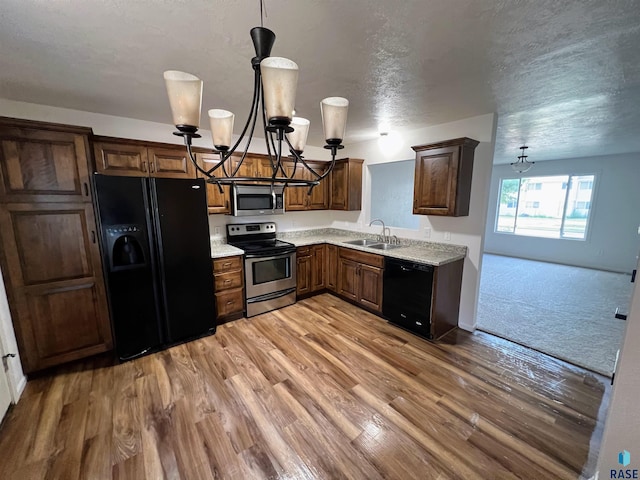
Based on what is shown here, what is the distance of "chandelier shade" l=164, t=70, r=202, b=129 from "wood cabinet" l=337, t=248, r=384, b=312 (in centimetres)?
275

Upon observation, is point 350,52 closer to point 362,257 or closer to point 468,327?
point 362,257

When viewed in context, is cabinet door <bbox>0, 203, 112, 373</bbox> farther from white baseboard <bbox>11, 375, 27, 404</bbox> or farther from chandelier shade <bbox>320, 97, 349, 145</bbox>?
chandelier shade <bbox>320, 97, 349, 145</bbox>

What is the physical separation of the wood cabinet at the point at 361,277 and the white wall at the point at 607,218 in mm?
5929

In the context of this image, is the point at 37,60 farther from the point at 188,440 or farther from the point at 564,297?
the point at 564,297

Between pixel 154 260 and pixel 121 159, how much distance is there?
1.13m

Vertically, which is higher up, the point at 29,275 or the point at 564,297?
the point at 29,275

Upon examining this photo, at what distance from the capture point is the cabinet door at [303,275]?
3936 mm

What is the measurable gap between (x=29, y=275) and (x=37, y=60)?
1.70 m

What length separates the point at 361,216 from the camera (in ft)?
14.8

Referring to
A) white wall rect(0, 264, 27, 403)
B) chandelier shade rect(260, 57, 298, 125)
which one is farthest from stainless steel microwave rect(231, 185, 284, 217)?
chandelier shade rect(260, 57, 298, 125)

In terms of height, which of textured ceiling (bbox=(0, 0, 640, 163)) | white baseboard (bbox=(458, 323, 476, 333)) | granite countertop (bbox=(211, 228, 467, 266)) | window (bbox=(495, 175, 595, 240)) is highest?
textured ceiling (bbox=(0, 0, 640, 163))

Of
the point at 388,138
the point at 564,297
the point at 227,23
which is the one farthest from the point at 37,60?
the point at 564,297

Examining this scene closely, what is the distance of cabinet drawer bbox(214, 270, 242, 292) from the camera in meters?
3.18

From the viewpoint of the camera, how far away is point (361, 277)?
3.67 meters
